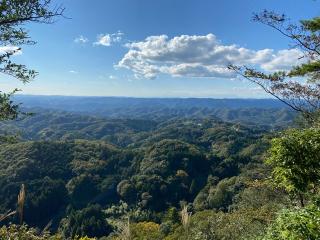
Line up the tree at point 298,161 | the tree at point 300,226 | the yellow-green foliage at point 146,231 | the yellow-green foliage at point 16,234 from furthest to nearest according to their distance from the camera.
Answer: the yellow-green foliage at point 146,231
the tree at point 298,161
the yellow-green foliage at point 16,234
the tree at point 300,226

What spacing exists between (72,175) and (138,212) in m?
56.7

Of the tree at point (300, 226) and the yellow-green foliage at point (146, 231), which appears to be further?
the yellow-green foliage at point (146, 231)

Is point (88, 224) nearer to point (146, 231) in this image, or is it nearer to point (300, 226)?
point (146, 231)

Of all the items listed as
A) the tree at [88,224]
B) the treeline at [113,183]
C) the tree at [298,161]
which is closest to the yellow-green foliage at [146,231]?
the treeline at [113,183]

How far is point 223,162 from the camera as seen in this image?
169625 millimetres

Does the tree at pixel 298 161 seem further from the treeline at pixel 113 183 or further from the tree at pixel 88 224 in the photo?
the tree at pixel 88 224

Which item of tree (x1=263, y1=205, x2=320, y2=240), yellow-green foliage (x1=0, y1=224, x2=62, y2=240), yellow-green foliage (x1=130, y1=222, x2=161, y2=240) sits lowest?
yellow-green foliage (x1=130, y1=222, x2=161, y2=240)

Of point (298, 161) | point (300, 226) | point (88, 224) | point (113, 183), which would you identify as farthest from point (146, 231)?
point (113, 183)

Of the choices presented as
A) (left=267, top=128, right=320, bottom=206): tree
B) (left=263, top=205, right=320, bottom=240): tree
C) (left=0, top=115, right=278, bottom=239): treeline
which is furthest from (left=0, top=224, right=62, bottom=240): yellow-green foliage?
(left=0, top=115, right=278, bottom=239): treeline

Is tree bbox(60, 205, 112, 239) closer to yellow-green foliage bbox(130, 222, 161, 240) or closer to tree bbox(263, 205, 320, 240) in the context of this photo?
yellow-green foliage bbox(130, 222, 161, 240)

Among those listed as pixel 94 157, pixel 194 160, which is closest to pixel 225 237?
pixel 194 160

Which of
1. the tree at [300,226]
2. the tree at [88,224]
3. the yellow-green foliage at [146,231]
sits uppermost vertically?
the tree at [300,226]

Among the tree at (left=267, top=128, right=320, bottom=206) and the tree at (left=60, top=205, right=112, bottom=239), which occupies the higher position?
the tree at (left=267, top=128, right=320, bottom=206)

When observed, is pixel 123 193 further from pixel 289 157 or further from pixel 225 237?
pixel 289 157
